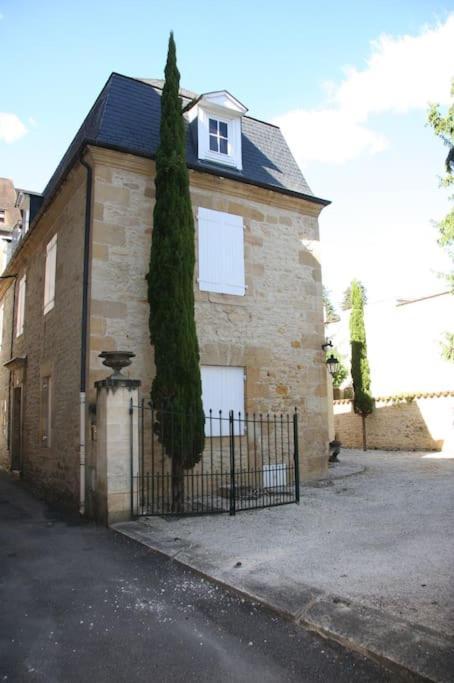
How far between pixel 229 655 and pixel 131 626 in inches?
30.3

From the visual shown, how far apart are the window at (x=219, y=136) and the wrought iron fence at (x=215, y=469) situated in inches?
206

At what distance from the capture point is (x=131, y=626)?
336cm

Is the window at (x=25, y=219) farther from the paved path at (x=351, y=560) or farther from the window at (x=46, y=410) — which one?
the paved path at (x=351, y=560)

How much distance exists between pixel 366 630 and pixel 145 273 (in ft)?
21.8

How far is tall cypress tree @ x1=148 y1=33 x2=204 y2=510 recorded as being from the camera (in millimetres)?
7258

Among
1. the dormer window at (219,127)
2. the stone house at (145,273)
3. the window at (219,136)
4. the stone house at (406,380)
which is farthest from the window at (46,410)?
the stone house at (406,380)

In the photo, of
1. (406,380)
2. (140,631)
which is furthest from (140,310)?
(406,380)

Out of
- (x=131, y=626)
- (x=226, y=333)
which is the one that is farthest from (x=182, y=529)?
(x=226, y=333)

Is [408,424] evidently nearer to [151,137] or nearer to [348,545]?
[151,137]

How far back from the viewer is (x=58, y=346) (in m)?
9.53

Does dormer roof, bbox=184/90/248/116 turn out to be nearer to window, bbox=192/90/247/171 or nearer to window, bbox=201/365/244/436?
window, bbox=192/90/247/171

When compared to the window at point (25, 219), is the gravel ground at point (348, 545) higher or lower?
lower

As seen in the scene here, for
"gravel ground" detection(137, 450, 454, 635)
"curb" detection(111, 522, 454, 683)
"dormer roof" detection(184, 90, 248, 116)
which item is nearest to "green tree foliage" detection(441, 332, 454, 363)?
"gravel ground" detection(137, 450, 454, 635)

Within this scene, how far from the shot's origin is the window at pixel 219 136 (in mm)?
10109
